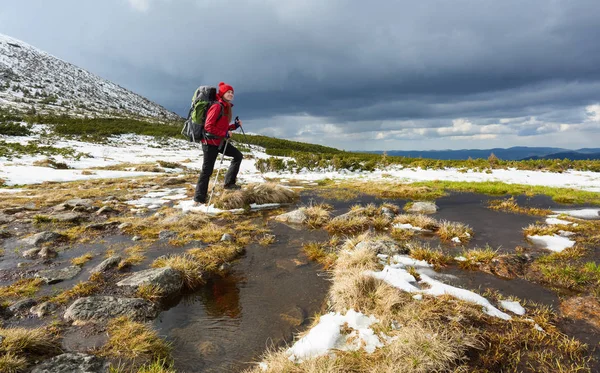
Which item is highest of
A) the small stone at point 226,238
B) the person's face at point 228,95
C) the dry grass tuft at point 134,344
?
the person's face at point 228,95

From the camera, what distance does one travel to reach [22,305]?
13.2 ft

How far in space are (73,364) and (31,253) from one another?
15.2ft

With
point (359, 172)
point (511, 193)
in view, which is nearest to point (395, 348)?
point (511, 193)

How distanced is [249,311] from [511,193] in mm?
13231

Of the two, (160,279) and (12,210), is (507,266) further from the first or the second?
(12,210)

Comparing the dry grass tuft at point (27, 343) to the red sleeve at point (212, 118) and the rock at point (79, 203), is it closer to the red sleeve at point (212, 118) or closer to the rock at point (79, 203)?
the red sleeve at point (212, 118)

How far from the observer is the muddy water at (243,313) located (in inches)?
131

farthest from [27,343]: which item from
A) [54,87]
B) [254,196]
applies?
[54,87]

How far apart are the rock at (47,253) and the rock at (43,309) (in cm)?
239

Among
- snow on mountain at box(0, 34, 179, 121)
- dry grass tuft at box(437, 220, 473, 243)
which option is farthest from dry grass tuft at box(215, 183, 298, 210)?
snow on mountain at box(0, 34, 179, 121)

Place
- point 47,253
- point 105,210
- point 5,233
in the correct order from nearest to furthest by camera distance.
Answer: point 47,253 < point 5,233 < point 105,210

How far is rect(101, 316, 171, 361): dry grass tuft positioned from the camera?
315 cm

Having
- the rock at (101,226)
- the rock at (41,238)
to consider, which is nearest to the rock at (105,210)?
the rock at (101,226)

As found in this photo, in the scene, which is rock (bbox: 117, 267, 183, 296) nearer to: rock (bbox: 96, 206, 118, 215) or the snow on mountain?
rock (bbox: 96, 206, 118, 215)
